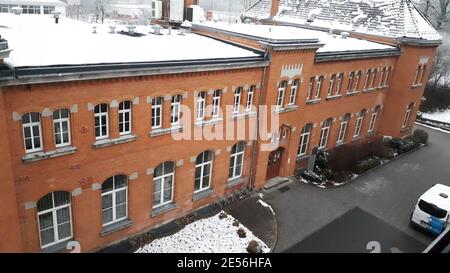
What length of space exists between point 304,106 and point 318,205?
20.9 feet

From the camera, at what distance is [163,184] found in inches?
719

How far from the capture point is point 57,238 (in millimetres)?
15219

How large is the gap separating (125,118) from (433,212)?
54.5 feet

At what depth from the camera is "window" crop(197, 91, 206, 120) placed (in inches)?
703

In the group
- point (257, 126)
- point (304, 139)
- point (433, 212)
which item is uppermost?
point (257, 126)

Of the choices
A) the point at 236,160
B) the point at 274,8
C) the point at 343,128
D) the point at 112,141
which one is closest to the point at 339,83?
the point at 343,128

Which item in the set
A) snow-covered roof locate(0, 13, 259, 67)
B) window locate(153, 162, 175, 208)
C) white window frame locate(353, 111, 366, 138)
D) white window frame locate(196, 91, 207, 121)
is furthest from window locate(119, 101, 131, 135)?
A: white window frame locate(353, 111, 366, 138)

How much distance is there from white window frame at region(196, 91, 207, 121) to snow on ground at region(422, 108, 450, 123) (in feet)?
122

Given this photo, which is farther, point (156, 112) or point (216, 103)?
point (216, 103)

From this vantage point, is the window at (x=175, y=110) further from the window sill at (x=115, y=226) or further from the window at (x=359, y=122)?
the window at (x=359, y=122)

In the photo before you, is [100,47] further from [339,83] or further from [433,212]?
[433,212]

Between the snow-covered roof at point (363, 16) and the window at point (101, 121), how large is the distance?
25.7 meters

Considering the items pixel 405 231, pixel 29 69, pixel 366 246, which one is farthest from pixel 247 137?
pixel 29 69

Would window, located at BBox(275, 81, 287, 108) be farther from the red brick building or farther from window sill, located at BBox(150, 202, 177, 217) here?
window sill, located at BBox(150, 202, 177, 217)
